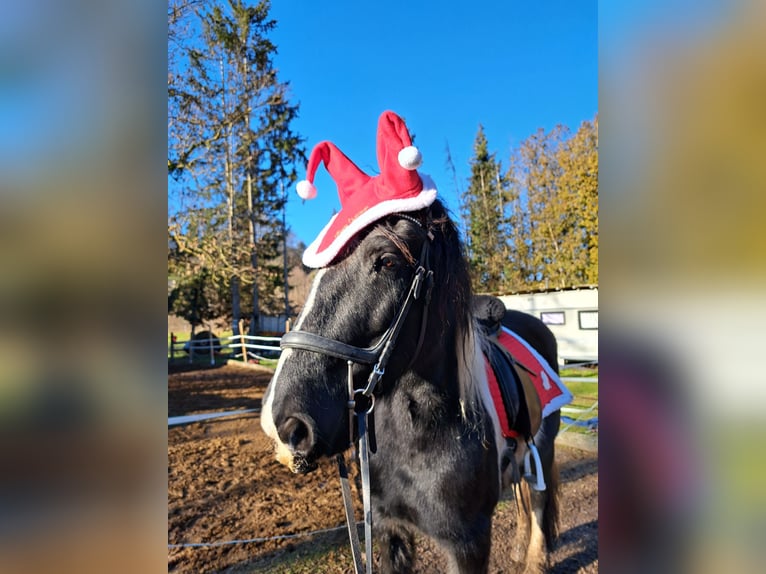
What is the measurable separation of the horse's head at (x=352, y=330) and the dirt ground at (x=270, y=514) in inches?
91.6

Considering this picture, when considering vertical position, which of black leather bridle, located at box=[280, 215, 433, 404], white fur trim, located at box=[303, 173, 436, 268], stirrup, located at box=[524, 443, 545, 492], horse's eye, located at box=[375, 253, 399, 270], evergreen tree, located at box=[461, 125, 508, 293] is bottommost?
stirrup, located at box=[524, 443, 545, 492]

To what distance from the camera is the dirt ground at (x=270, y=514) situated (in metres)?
3.05

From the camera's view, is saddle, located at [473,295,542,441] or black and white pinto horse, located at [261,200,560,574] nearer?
black and white pinto horse, located at [261,200,560,574]

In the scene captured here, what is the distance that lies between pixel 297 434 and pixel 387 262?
2.05 feet

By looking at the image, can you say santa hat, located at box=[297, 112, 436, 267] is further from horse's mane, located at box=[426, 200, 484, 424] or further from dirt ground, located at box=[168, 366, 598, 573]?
dirt ground, located at box=[168, 366, 598, 573]

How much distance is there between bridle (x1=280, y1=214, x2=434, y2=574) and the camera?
4.17 feet

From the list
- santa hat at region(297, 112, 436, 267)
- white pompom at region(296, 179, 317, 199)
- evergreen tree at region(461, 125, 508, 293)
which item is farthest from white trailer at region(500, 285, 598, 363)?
santa hat at region(297, 112, 436, 267)

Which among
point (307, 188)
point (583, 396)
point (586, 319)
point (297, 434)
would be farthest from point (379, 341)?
point (586, 319)

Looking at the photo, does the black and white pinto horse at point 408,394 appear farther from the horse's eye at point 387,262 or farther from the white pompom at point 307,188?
the white pompom at point 307,188

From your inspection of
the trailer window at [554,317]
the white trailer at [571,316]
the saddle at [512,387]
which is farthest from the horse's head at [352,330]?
the trailer window at [554,317]

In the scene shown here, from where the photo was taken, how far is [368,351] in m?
1.31

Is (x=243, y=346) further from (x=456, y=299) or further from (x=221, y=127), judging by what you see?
(x=456, y=299)
